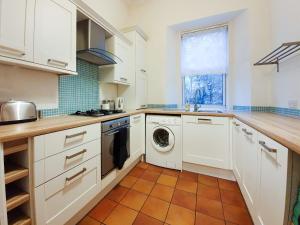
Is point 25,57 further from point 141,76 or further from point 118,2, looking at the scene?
Result: point 118,2

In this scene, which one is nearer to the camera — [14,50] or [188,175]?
[14,50]

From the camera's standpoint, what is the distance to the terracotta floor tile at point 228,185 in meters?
1.71

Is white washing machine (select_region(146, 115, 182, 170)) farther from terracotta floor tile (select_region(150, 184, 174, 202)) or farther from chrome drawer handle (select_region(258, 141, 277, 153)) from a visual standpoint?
chrome drawer handle (select_region(258, 141, 277, 153))

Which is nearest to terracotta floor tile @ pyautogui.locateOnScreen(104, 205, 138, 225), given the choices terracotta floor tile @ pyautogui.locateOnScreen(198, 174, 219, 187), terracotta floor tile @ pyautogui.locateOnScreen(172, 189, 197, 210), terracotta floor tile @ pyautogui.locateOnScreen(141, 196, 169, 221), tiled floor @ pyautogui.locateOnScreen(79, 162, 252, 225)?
tiled floor @ pyautogui.locateOnScreen(79, 162, 252, 225)

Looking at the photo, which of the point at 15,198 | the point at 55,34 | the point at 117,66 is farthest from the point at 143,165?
the point at 55,34

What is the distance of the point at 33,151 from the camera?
33.2 inches

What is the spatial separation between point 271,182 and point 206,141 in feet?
3.78

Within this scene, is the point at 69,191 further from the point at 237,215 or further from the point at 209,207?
the point at 237,215

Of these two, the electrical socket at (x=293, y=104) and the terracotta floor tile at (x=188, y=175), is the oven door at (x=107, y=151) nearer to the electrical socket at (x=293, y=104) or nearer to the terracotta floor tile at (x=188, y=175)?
the terracotta floor tile at (x=188, y=175)

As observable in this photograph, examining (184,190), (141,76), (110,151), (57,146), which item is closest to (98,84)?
(141,76)

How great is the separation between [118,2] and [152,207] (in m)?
3.17

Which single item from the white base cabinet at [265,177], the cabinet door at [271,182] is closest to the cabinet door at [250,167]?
the white base cabinet at [265,177]

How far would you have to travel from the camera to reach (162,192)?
5.34 ft

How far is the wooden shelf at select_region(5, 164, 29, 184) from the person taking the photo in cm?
76
